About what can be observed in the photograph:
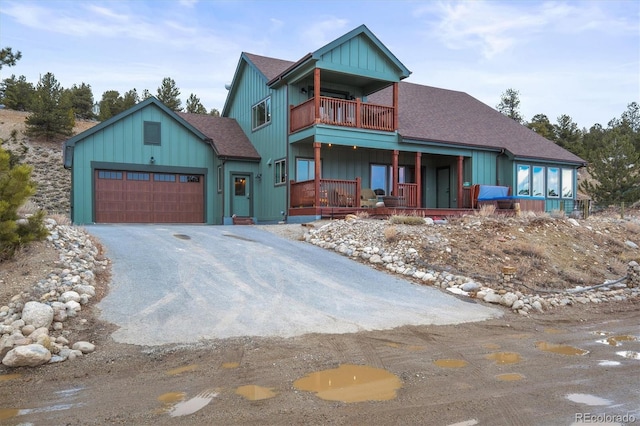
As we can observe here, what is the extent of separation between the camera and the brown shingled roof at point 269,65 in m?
20.7

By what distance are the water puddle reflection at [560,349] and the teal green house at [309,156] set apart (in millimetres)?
9845

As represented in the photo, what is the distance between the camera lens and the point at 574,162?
23250 millimetres

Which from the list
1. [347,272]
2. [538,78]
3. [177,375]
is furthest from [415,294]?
[538,78]

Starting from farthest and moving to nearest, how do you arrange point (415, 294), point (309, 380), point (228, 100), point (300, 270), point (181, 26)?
point (228, 100) → point (181, 26) → point (300, 270) → point (415, 294) → point (309, 380)

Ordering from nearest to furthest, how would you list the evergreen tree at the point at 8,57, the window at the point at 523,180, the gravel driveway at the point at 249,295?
the gravel driveway at the point at 249,295, the evergreen tree at the point at 8,57, the window at the point at 523,180

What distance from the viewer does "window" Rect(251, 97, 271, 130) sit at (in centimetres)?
2056

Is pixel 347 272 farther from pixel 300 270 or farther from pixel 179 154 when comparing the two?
pixel 179 154

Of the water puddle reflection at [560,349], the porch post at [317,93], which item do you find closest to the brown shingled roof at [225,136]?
the porch post at [317,93]

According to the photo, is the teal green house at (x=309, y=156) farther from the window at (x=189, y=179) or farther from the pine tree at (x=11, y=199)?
the pine tree at (x=11, y=199)

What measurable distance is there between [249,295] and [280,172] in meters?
11.8

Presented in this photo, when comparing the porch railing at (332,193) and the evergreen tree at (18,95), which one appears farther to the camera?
the evergreen tree at (18,95)

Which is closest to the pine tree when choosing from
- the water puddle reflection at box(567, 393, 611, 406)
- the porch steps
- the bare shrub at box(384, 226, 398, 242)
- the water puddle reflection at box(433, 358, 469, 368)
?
the water puddle reflection at box(433, 358, 469, 368)

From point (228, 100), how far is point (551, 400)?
75.9ft

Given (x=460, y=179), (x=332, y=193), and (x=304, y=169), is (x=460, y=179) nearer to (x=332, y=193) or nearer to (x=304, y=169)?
(x=332, y=193)
